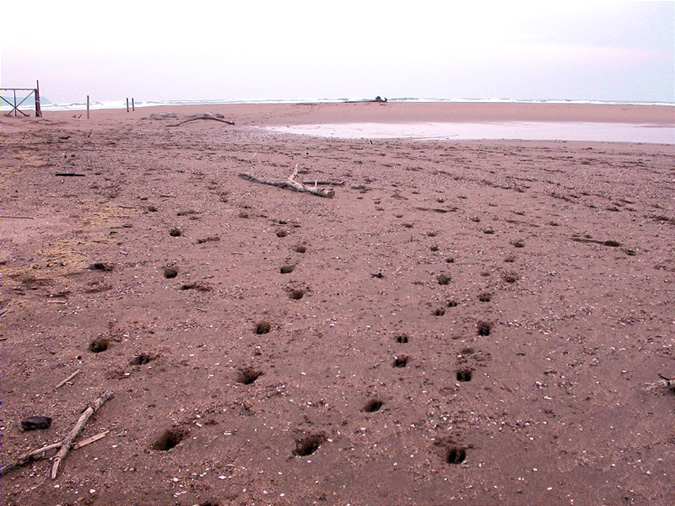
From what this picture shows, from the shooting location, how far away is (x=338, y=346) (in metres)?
4.50

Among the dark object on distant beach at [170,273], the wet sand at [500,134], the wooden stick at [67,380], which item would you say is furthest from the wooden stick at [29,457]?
the wet sand at [500,134]

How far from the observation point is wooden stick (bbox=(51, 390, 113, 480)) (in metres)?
3.13

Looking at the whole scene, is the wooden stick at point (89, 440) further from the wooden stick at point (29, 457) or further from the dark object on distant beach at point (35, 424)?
the dark object on distant beach at point (35, 424)

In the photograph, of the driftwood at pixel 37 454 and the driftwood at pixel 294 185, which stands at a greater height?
the driftwood at pixel 294 185

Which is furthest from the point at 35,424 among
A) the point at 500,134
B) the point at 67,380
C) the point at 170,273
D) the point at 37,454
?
the point at 500,134

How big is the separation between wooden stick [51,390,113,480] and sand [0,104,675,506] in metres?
0.05

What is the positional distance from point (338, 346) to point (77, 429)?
78.8 inches

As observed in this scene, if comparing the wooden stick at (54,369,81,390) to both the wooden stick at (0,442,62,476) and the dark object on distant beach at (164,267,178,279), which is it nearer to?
the wooden stick at (0,442,62,476)

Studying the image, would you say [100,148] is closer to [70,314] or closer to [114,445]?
[70,314]

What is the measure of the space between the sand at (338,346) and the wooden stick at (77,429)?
0.05 meters

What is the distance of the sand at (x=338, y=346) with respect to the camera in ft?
10.4

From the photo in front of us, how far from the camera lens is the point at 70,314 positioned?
4848 mm

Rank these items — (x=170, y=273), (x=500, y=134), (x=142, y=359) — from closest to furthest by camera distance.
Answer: (x=142, y=359) → (x=170, y=273) → (x=500, y=134)

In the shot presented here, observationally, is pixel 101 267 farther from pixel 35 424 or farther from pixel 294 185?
pixel 294 185
